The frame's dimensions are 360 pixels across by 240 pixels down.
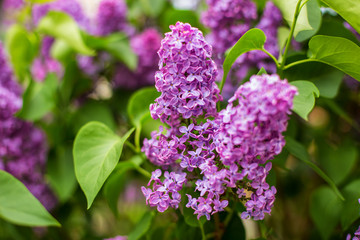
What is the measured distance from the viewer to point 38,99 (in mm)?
778

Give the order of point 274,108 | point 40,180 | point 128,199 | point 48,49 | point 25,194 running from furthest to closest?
point 128,199 < point 48,49 < point 40,180 < point 25,194 < point 274,108

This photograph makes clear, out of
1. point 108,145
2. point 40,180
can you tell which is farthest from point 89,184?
point 40,180

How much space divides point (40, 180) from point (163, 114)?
1.70 ft

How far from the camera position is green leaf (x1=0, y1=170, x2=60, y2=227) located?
43 centimetres

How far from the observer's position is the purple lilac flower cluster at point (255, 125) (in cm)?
34

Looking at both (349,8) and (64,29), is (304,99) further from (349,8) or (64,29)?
(64,29)

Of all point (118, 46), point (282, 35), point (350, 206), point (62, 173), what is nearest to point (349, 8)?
point (282, 35)

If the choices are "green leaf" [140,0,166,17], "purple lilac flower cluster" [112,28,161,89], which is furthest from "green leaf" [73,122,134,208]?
"green leaf" [140,0,166,17]

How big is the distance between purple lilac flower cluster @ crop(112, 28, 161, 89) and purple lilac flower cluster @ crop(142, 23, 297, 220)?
41 centimetres

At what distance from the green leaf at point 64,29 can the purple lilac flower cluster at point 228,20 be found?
9.7 inches

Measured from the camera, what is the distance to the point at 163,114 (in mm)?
428

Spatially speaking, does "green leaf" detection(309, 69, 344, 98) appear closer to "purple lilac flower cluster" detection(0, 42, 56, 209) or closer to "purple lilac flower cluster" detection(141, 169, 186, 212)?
"purple lilac flower cluster" detection(141, 169, 186, 212)

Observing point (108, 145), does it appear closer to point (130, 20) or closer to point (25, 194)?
point (25, 194)

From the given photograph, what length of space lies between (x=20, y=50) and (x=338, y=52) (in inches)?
26.4
